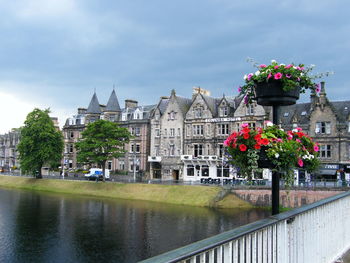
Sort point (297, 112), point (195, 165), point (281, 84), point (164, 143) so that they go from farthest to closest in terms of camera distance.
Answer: point (164, 143), point (195, 165), point (297, 112), point (281, 84)

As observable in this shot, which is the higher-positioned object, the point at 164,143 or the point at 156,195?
the point at 164,143

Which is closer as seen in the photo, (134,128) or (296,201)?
(296,201)

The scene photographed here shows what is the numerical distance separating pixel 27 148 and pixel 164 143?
2748 cm

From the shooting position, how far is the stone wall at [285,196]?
46.6 meters

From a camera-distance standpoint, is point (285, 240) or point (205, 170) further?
point (205, 170)

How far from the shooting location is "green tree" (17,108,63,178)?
72.3 metres

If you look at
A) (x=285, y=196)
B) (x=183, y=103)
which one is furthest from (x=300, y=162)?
(x=183, y=103)

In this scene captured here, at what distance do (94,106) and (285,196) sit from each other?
A: 177 feet

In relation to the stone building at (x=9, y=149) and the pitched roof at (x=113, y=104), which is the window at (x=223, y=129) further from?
the stone building at (x=9, y=149)

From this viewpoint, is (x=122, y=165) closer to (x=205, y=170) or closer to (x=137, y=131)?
(x=137, y=131)

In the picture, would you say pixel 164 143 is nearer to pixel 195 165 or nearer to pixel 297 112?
pixel 195 165

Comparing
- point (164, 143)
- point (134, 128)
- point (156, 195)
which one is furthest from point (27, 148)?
point (156, 195)

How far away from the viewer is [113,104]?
8431 centimetres

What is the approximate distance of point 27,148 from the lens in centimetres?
7381
